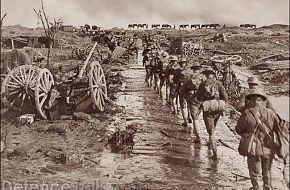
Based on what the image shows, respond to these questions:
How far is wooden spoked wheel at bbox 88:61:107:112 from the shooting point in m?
5.19

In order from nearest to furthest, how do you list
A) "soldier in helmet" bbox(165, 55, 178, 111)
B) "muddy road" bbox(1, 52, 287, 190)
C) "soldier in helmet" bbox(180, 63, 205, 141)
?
"muddy road" bbox(1, 52, 287, 190) < "soldier in helmet" bbox(180, 63, 205, 141) < "soldier in helmet" bbox(165, 55, 178, 111)

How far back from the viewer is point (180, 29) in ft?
14.0

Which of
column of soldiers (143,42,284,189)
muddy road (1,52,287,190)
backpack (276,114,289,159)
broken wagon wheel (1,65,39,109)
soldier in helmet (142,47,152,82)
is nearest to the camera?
backpack (276,114,289,159)

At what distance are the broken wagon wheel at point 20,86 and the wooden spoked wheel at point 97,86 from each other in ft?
2.50

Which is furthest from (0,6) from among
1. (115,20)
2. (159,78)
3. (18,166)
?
(159,78)

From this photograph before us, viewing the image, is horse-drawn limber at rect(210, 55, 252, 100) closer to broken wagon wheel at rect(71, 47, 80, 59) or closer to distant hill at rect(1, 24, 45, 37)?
broken wagon wheel at rect(71, 47, 80, 59)

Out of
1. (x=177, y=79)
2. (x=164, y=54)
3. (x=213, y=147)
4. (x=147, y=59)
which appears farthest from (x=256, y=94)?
(x=147, y=59)

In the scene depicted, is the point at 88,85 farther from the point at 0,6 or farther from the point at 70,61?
the point at 0,6

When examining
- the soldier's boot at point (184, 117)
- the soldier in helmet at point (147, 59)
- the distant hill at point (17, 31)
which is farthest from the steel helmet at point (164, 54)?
the distant hill at point (17, 31)

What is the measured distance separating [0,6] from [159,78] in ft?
11.8

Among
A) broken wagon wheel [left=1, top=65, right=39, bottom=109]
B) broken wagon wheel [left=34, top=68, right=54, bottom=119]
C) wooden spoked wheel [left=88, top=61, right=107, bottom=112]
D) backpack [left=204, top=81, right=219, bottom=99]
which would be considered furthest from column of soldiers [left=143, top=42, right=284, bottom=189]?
broken wagon wheel [left=1, top=65, right=39, bottom=109]

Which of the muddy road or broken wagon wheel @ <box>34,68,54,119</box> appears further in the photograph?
broken wagon wheel @ <box>34,68,54,119</box>

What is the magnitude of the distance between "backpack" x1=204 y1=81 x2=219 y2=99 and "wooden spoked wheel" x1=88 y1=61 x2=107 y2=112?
1468 mm

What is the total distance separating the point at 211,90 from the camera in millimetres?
4277
